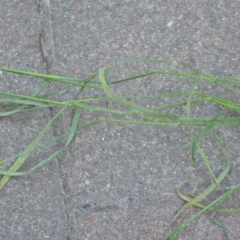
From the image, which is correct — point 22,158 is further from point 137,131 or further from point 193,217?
point 193,217

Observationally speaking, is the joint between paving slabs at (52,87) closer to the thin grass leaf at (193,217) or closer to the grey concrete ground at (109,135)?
the grey concrete ground at (109,135)

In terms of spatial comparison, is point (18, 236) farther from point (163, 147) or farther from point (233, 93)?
point (233, 93)

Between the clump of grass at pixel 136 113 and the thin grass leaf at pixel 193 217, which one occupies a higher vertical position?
the clump of grass at pixel 136 113

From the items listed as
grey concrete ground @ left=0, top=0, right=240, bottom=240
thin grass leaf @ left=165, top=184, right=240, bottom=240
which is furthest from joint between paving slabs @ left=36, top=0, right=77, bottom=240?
thin grass leaf @ left=165, top=184, right=240, bottom=240

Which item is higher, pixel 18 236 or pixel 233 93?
pixel 233 93

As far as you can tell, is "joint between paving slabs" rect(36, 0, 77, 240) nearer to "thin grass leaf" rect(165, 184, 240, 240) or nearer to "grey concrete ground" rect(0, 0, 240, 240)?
"grey concrete ground" rect(0, 0, 240, 240)

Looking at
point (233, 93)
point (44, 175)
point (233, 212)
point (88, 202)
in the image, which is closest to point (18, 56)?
point (44, 175)

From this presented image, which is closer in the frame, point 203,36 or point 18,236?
point 18,236

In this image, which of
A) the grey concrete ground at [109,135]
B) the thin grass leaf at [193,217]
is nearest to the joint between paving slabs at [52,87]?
the grey concrete ground at [109,135]
